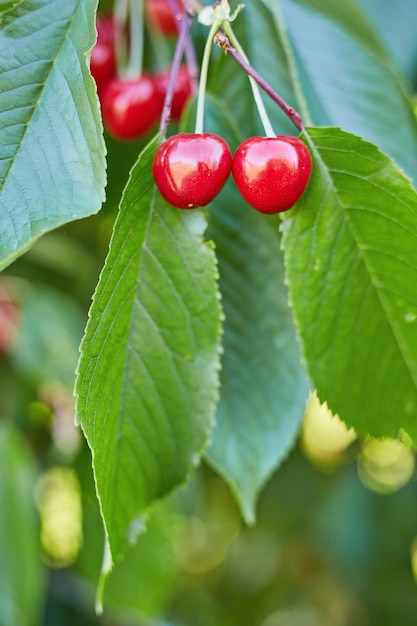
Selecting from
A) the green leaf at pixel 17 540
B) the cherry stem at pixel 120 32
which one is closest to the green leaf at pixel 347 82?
the cherry stem at pixel 120 32

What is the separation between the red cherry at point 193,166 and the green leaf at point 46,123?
0.19ft

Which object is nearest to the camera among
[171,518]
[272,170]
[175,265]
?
[272,170]

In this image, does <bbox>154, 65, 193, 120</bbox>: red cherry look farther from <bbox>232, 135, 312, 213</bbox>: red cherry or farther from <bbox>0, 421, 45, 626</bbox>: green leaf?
<bbox>0, 421, 45, 626</bbox>: green leaf

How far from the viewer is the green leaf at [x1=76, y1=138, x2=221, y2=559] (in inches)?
28.2

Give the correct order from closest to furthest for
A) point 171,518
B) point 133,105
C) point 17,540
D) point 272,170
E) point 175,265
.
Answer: point 272,170 < point 175,265 < point 133,105 < point 17,540 < point 171,518

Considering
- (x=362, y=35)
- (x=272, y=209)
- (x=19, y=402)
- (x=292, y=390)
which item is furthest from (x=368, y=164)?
(x=19, y=402)

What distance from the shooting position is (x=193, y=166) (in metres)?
0.67

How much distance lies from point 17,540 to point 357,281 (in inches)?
38.6

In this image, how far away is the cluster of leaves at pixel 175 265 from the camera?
2.24 feet

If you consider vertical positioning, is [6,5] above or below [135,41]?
above

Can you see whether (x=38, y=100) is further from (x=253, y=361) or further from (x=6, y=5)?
(x=253, y=361)

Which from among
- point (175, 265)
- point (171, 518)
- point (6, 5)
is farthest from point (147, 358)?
point (171, 518)

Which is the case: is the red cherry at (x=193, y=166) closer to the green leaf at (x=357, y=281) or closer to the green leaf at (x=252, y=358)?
the green leaf at (x=357, y=281)

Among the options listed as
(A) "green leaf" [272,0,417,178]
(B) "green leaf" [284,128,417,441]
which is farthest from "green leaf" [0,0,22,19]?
(A) "green leaf" [272,0,417,178]
